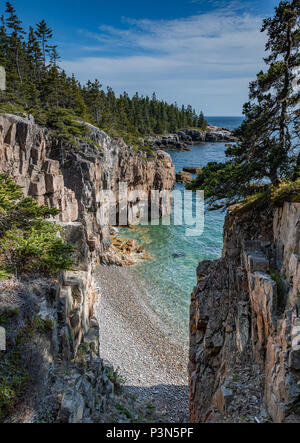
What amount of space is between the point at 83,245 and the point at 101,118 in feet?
153

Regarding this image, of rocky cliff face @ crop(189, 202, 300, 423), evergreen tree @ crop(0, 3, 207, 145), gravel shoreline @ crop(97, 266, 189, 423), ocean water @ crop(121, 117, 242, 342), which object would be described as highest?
evergreen tree @ crop(0, 3, 207, 145)

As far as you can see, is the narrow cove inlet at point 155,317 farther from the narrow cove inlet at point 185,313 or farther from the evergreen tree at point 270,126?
the evergreen tree at point 270,126

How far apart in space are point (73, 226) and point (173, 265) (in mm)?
18416

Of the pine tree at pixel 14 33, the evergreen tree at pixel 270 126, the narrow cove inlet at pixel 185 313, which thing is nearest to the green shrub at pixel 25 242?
the narrow cove inlet at pixel 185 313

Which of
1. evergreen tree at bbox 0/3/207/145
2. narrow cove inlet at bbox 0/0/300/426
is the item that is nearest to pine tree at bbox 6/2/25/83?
evergreen tree at bbox 0/3/207/145

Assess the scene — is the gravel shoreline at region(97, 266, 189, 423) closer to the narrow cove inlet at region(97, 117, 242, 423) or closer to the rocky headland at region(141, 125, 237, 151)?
the narrow cove inlet at region(97, 117, 242, 423)

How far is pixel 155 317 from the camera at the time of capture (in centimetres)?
2300

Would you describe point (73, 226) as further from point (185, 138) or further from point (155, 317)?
point (185, 138)

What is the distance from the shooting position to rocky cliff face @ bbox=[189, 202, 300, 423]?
7.04 m

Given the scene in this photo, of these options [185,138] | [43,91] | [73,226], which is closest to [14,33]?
[43,91]

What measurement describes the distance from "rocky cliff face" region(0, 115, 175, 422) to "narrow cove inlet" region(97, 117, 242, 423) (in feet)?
11.8

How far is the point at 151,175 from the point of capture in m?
51.7

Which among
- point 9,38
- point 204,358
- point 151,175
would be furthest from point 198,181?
point 9,38

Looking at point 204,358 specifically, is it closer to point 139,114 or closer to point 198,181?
point 198,181
